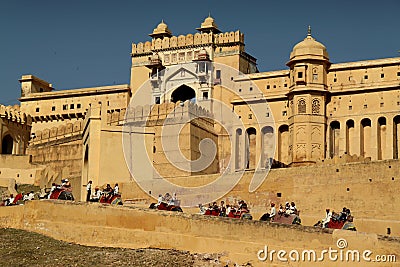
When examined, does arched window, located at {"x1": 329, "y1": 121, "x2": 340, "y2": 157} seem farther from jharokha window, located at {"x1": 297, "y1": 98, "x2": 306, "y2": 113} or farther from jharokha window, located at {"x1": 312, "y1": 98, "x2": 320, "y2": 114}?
jharokha window, located at {"x1": 297, "y1": 98, "x2": 306, "y2": 113}

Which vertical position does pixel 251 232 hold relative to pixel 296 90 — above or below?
below

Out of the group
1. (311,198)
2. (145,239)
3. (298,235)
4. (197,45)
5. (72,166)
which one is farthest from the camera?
(197,45)

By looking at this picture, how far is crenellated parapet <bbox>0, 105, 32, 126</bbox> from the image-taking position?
6581 cm

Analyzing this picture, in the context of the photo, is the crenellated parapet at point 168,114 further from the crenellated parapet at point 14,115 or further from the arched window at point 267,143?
the crenellated parapet at point 14,115

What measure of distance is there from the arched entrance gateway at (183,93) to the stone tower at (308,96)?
995 cm

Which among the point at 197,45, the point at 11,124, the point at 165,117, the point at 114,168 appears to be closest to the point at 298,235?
the point at 114,168

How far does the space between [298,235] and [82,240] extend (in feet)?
25.3

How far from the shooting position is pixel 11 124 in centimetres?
6638

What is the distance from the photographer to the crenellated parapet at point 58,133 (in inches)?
2383

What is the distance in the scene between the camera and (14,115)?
2675 inches

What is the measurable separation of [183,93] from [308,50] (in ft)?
39.4

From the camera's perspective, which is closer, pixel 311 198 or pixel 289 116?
pixel 311 198

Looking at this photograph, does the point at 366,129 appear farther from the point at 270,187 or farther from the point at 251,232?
the point at 251,232

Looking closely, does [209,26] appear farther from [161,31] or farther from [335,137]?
[335,137]
